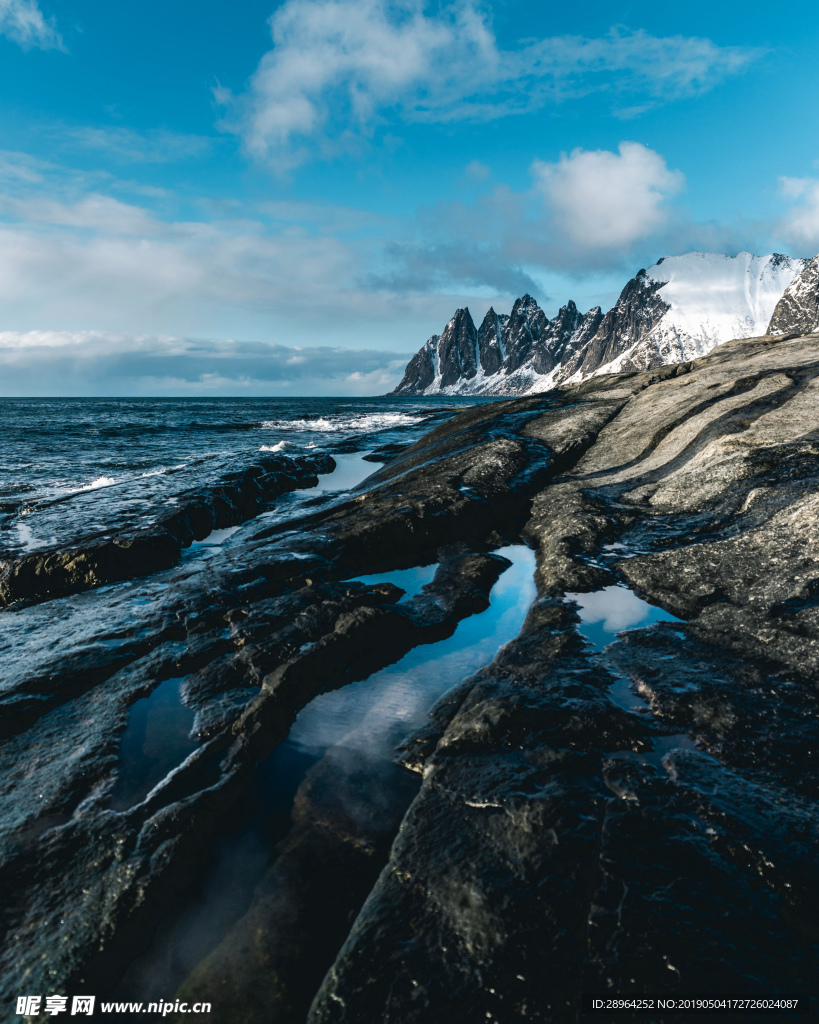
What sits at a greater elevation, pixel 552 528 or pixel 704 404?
pixel 704 404

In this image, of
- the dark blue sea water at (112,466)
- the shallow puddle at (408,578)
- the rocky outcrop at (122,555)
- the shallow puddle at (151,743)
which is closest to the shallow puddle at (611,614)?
the shallow puddle at (408,578)

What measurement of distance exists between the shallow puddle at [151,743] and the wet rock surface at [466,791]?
15 cm

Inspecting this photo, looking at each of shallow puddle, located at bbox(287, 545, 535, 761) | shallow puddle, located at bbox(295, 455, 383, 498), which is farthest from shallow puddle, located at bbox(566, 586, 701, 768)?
shallow puddle, located at bbox(295, 455, 383, 498)

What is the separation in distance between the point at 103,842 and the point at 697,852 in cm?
560

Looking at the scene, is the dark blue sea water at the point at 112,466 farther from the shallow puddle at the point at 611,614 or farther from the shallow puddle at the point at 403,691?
the shallow puddle at the point at 611,614

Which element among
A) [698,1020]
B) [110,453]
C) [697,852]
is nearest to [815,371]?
[697,852]

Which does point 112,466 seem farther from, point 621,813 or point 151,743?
point 621,813

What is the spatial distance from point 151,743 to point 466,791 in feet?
13.7

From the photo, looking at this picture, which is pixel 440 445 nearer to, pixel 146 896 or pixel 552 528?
pixel 552 528

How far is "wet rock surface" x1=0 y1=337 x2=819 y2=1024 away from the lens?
365 centimetres

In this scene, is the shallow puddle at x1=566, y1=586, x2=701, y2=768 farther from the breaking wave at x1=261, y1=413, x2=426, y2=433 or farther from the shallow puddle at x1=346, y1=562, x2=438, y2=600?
the breaking wave at x1=261, y1=413, x2=426, y2=433

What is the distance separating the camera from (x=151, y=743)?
20.7ft

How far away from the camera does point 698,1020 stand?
321cm

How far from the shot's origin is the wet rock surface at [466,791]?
144 inches
